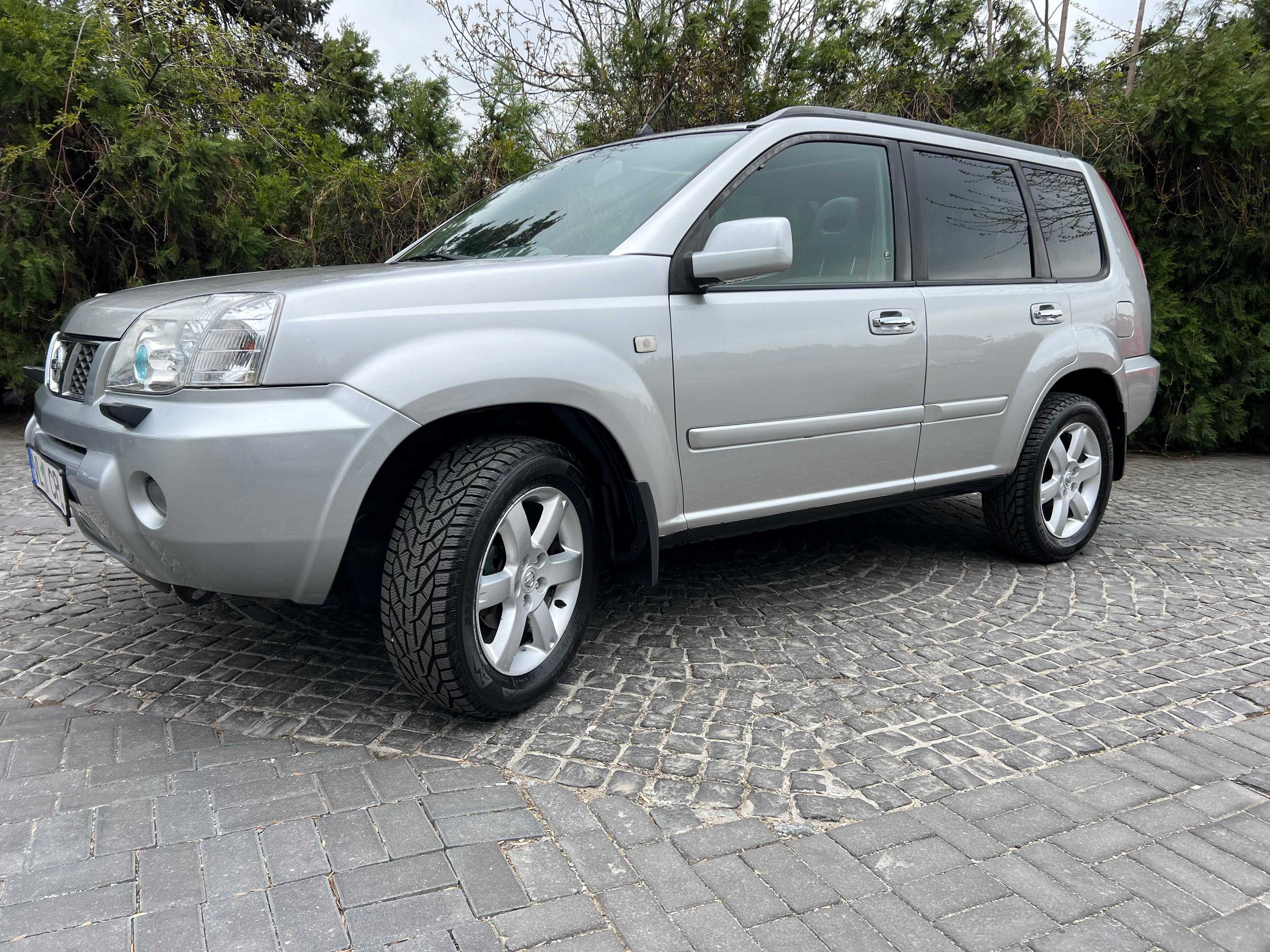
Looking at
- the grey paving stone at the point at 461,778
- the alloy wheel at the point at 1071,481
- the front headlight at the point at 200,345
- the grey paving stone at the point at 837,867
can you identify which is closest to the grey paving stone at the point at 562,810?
the grey paving stone at the point at 461,778

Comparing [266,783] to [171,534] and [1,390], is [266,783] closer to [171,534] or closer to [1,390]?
[171,534]

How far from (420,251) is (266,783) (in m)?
2.21

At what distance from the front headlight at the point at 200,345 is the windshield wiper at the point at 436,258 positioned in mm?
985

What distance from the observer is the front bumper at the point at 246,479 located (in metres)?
2.29

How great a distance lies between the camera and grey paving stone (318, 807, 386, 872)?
2.07m

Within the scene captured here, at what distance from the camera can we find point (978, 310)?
3.86 meters

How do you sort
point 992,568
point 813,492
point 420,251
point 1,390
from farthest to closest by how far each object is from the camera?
point 1,390
point 992,568
point 420,251
point 813,492

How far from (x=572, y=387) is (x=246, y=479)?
92cm

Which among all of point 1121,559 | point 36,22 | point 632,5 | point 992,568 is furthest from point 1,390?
point 1121,559

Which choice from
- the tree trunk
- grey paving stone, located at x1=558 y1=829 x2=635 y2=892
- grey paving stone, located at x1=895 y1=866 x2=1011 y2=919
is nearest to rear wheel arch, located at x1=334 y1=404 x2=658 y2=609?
grey paving stone, located at x1=558 y1=829 x2=635 y2=892

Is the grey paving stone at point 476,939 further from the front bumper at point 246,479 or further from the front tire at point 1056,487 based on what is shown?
the front tire at point 1056,487

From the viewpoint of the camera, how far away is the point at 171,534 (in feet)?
7.70

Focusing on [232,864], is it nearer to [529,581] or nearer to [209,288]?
[529,581]

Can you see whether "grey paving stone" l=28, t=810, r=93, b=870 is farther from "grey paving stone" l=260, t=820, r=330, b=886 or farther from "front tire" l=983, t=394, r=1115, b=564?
"front tire" l=983, t=394, r=1115, b=564
